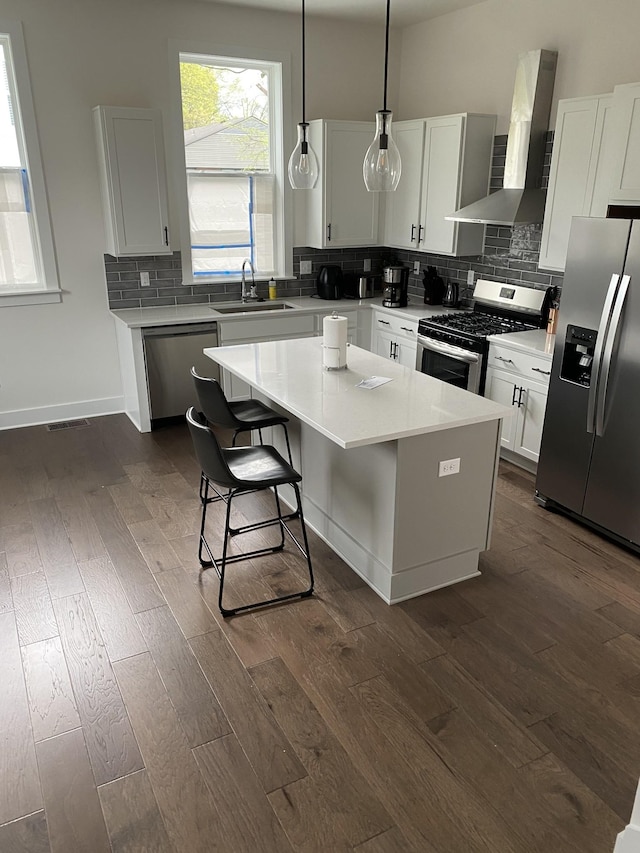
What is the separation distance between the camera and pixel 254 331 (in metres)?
5.27

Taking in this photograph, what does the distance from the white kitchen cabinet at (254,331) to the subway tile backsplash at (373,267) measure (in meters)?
0.57

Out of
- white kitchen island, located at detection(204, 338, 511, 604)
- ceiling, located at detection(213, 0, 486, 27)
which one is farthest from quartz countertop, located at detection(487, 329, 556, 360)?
ceiling, located at detection(213, 0, 486, 27)

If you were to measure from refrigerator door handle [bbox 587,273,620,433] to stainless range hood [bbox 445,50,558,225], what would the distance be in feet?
4.19

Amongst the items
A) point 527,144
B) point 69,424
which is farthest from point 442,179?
point 69,424

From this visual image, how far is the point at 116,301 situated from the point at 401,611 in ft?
11.8

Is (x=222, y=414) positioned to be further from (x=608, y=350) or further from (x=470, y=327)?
(x=470, y=327)

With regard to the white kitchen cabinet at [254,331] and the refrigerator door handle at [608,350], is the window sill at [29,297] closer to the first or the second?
the white kitchen cabinet at [254,331]

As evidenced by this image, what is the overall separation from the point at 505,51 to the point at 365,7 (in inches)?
46.8

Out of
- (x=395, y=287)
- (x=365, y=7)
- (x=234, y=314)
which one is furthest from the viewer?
(x=395, y=287)

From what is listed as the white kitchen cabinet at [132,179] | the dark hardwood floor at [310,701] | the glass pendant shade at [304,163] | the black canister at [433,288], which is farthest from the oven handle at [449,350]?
the white kitchen cabinet at [132,179]

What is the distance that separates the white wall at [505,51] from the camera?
12.8 feet

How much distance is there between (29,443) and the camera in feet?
15.9

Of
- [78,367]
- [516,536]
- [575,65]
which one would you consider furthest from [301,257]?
[516,536]

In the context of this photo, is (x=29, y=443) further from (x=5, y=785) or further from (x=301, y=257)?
(x=5, y=785)
